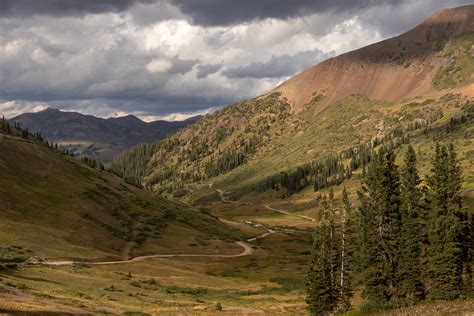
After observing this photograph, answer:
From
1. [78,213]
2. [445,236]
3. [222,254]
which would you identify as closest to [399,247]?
[445,236]

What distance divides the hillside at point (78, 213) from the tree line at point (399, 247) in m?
52.1

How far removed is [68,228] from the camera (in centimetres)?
10869

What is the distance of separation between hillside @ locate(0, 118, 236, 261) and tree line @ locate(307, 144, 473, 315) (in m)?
52.1

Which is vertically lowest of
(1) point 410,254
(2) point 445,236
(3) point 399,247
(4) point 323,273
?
(4) point 323,273

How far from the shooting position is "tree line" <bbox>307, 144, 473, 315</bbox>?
186 feet

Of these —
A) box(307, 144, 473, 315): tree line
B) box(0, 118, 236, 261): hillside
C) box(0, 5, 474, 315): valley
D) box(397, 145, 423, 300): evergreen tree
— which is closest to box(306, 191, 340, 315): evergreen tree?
box(307, 144, 473, 315): tree line

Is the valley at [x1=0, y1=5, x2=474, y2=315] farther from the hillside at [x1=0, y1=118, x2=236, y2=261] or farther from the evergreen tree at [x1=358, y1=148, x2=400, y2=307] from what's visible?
the hillside at [x1=0, y1=118, x2=236, y2=261]

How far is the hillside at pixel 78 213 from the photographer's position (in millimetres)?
96125

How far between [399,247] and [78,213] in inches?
3538

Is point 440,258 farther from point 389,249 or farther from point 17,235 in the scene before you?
point 17,235

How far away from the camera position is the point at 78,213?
121188mm

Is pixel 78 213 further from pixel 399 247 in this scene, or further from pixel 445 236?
pixel 445 236

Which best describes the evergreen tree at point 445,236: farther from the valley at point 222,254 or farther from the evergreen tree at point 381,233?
the evergreen tree at point 381,233

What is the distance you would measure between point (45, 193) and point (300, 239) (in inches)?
3586
